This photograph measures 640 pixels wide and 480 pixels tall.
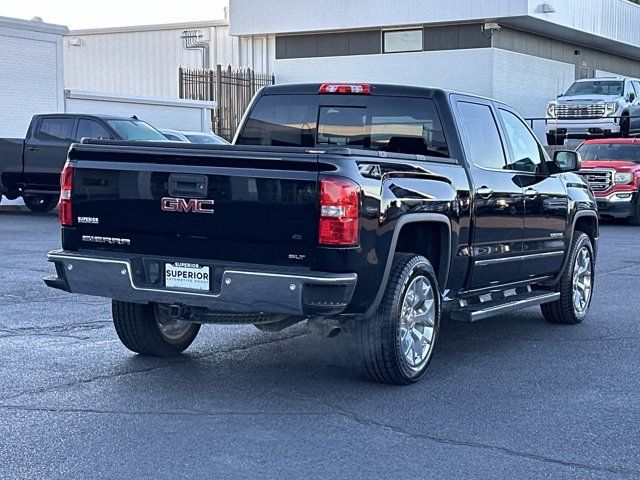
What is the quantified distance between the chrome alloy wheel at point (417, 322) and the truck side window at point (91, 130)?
14.4 m

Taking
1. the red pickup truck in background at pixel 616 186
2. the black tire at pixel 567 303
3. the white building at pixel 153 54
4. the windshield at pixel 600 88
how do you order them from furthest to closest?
the white building at pixel 153 54
the windshield at pixel 600 88
the red pickup truck in background at pixel 616 186
the black tire at pixel 567 303

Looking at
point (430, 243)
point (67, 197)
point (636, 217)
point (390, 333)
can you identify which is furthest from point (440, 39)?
point (390, 333)

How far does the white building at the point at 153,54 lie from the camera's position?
142 ft

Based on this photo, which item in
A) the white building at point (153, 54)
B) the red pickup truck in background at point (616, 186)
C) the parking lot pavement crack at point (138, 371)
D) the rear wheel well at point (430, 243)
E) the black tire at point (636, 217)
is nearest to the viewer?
the parking lot pavement crack at point (138, 371)

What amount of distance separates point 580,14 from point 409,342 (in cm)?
3542

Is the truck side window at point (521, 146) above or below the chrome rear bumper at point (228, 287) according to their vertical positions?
above

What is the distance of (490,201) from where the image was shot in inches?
326

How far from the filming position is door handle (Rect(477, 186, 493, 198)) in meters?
8.09

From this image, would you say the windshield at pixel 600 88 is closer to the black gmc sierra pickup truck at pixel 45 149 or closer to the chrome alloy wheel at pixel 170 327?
the black gmc sierra pickup truck at pixel 45 149

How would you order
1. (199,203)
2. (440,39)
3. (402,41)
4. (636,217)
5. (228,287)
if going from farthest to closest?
(402,41)
(440,39)
(636,217)
(199,203)
(228,287)

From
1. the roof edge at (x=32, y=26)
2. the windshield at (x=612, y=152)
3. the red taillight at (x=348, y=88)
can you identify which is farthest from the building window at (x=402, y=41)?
the red taillight at (x=348, y=88)

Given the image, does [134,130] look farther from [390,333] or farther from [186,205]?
[390,333]

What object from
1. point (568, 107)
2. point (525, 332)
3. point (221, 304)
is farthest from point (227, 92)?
point (221, 304)

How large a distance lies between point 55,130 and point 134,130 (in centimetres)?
171
